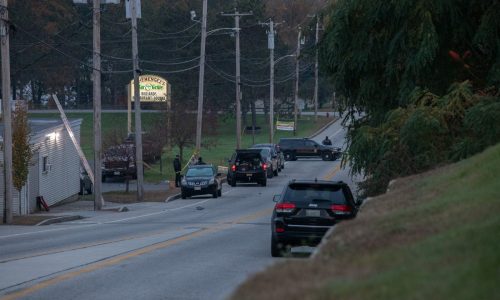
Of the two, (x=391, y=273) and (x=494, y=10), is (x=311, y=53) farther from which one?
(x=391, y=273)

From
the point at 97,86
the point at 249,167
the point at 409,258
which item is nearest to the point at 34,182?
the point at 97,86

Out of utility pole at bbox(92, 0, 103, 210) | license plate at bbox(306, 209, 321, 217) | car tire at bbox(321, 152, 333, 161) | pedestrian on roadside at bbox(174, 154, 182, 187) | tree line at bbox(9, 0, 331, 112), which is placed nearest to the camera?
license plate at bbox(306, 209, 321, 217)

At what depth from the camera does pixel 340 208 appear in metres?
20.1

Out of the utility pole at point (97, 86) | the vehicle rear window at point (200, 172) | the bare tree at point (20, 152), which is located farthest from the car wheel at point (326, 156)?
the bare tree at point (20, 152)

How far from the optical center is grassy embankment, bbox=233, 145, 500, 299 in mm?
6730

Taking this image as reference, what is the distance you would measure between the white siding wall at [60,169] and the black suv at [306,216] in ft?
75.0

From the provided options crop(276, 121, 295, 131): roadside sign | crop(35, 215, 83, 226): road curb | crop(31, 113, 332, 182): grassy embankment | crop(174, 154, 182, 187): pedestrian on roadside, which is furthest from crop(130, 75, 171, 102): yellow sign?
crop(35, 215, 83, 226): road curb

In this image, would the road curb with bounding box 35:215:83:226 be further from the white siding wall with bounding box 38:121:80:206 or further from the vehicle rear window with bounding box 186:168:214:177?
the vehicle rear window with bounding box 186:168:214:177

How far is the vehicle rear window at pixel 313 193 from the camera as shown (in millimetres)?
20422

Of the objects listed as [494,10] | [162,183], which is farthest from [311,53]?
[162,183]

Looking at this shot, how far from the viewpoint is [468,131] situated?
2178 centimetres

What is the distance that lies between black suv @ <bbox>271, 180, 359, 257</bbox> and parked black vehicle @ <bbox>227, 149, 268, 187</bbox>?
31.2 meters

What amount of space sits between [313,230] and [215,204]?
72.1 ft

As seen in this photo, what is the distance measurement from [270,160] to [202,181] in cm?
1147
